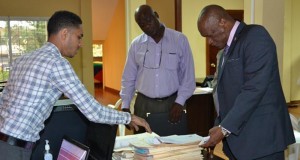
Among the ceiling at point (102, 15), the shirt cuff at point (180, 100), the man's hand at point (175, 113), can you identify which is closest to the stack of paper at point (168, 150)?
the man's hand at point (175, 113)

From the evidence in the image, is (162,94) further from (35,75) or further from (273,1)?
(273,1)

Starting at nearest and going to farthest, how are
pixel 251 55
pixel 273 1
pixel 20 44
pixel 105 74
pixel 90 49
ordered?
pixel 251 55 < pixel 273 1 < pixel 20 44 < pixel 90 49 < pixel 105 74

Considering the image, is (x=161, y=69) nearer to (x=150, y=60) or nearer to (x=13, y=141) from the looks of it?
(x=150, y=60)

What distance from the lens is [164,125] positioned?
7.60 ft

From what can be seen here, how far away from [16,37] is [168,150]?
18.0 feet

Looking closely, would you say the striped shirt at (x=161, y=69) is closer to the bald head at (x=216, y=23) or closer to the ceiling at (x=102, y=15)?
the bald head at (x=216, y=23)

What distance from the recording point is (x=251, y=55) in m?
1.48

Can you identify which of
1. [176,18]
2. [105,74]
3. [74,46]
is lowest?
[105,74]

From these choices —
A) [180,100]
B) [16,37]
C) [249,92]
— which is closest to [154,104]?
[180,100]

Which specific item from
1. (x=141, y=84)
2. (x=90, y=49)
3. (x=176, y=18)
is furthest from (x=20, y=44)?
(x=141, y=84)

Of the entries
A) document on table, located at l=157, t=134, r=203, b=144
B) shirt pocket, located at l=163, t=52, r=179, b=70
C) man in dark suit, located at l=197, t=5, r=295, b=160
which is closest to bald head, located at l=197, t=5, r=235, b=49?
man in dark suit, located at l=197, t=5, r=295, b=160

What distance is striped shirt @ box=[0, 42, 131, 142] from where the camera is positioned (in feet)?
4.90

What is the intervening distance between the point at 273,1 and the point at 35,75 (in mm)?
2829

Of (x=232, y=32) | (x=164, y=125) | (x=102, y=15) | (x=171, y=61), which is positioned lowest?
(x=164, y=125)
